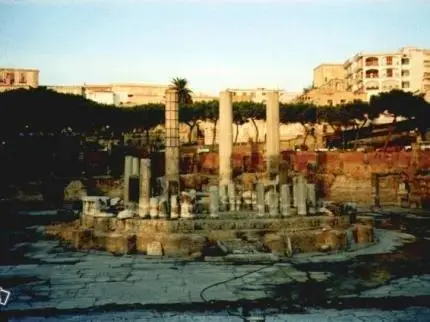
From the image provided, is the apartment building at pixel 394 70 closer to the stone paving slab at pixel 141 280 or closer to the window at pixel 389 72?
the window at pixel 389 72

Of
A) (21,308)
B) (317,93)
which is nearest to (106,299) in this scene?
(21,308)

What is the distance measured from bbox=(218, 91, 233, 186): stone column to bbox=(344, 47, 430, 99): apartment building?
60970mm

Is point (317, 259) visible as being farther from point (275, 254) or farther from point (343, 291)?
point (343, 291)

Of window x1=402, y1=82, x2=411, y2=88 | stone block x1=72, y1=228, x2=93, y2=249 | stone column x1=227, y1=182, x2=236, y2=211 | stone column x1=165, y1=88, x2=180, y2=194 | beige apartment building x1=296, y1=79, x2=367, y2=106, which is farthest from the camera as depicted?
window x1=402, y1=82, x2=411, y2=88

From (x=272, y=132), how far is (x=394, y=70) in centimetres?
6379

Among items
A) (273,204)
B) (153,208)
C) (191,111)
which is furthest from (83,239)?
(191,111)

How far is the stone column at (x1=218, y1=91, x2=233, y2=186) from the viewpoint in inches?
931

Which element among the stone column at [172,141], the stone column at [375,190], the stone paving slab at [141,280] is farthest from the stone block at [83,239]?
the stone column at [375,190]

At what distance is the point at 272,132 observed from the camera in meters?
24.4

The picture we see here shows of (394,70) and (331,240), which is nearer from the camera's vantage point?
(331,240)

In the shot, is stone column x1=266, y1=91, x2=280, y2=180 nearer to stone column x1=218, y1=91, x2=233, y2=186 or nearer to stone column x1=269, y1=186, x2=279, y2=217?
stone column x1=218, y1=91, x2=233, y2=186

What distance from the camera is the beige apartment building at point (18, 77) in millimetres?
73188

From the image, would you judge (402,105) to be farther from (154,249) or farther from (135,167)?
(154,249)

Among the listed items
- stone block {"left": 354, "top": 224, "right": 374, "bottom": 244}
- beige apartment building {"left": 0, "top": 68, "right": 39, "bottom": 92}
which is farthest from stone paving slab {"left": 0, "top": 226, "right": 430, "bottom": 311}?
beige apartment building {"left": 0, "top": 68, "right": 39, "bottom": 92}
